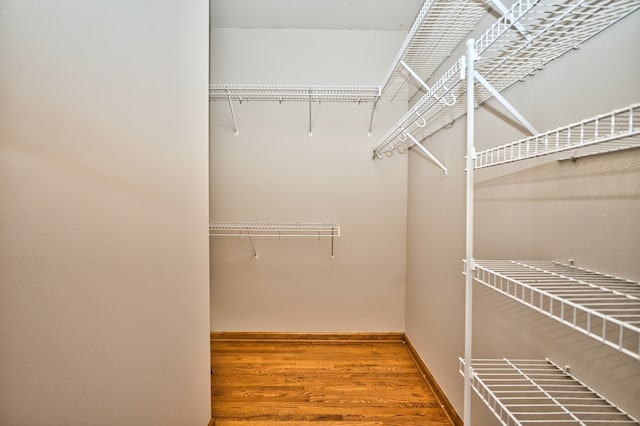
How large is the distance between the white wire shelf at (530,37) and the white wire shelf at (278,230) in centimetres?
124

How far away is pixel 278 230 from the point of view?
92.3 inches

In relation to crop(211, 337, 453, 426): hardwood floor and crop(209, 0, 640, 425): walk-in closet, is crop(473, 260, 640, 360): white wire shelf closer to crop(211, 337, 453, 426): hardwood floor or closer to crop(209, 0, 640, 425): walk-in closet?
crop(209, 0, 640, 425): walk-in closet

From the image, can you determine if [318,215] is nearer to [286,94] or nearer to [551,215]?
A: [286,94]

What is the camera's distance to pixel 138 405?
0.84 meters

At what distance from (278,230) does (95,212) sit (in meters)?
1.67

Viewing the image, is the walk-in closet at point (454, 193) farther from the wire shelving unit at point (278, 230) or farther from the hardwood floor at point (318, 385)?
the hardwood floor at point (318, 385)

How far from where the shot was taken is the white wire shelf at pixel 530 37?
68 cm

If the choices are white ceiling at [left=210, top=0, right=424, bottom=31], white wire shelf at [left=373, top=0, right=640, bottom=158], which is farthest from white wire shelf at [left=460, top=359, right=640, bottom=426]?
white ceiling at [left=210, top=0, right=424, bottom=31]

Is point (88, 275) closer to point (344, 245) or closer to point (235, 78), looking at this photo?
point (344, 245)

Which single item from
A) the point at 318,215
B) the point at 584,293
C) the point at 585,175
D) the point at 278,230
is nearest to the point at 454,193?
the point at 585,175

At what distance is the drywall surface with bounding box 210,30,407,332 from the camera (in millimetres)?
2312

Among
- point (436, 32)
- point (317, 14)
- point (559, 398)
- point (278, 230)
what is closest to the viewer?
point (559, 398)

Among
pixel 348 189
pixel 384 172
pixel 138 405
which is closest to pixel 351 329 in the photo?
pixel 348 189

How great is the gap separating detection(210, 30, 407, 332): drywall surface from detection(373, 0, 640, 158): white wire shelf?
105 cm
